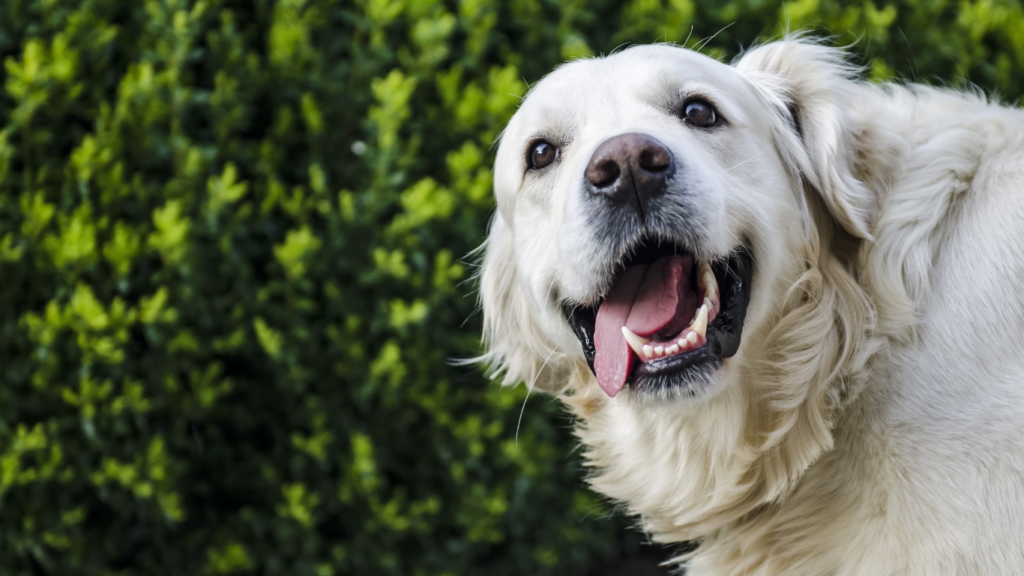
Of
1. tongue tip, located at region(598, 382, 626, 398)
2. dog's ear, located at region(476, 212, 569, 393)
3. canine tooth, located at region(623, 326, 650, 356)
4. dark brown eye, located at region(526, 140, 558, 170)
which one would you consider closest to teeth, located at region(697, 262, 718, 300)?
canine tooth, located at region(623, 326, 650, 356)

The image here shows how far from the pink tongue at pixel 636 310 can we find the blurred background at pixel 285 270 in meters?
1.10

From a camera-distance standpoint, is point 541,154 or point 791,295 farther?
point 541,154

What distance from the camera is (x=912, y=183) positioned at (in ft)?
6.62

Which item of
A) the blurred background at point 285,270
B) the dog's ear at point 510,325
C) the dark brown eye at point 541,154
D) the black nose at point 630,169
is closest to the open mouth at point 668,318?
the black nose at point 630,169

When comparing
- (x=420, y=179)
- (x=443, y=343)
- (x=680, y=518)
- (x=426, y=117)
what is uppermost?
(x=426, y=117)

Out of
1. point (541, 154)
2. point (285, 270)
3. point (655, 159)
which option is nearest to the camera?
point (655, 159)

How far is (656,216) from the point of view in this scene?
6.34 ft

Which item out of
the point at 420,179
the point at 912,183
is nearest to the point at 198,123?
the point at 420,179

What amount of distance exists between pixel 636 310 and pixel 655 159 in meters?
0.39

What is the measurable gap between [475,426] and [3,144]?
6.79 ft

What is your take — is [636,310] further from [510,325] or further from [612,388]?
[510,325]

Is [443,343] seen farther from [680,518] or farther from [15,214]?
[15,214]

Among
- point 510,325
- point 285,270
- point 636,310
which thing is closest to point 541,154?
point 636,310

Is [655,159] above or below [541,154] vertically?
above
